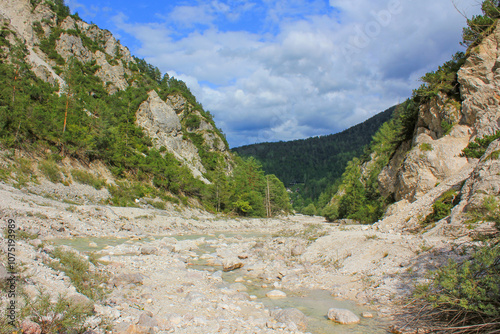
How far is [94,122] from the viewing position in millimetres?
38531

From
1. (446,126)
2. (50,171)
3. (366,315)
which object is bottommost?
(366,315)

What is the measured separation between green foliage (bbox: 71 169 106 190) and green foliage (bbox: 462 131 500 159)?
3235 centimetres

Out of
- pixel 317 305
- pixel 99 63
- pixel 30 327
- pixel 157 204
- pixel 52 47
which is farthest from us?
pixel 99 63

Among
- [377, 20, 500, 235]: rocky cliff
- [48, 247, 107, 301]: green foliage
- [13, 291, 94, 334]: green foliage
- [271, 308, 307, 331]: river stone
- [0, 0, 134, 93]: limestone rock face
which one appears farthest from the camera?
[0, 0, 134, 93]: limestone rock face

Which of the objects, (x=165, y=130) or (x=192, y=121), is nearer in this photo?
(x=165, y=130)

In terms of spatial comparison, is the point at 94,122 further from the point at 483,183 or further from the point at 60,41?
the point at 483,183

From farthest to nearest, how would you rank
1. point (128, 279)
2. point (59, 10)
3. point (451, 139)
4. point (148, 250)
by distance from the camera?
point (59, 10)
point (451, 139)
point (148, 250)
point (128, 279)

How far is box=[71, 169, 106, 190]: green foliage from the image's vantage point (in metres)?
28.8

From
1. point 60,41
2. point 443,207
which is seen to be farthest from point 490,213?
point 60,41

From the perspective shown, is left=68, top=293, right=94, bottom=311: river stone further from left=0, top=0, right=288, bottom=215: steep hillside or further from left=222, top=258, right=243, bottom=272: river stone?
left=0, top=0, right=288, bottom=215: steep hillside

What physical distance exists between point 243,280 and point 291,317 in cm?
412

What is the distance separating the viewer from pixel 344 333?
6031mm

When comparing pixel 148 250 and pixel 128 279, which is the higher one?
pixel 128 279

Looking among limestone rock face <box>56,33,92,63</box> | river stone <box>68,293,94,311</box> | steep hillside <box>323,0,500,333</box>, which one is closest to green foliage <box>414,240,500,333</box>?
steep hillside <box>323,0,500,333</box>
